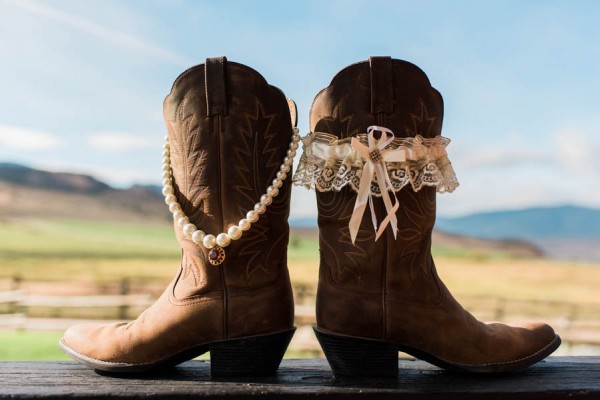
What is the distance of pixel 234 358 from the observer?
167 centimetres

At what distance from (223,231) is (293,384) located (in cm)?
44

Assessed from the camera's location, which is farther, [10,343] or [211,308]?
[10,343]

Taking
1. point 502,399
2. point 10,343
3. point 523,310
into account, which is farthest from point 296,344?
point 502,399

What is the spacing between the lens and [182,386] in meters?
1.57

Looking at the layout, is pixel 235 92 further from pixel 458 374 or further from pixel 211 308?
pixel 458 374

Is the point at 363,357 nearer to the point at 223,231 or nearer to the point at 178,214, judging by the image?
the point at 223,231

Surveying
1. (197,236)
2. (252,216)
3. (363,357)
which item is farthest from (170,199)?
(363,357)

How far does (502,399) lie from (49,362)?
129 cm

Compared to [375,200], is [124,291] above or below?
below

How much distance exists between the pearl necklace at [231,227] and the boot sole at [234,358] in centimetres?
23

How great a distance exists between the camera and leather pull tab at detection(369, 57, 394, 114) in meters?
1.62

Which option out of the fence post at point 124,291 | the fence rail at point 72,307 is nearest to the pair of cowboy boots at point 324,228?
the fence rail at point 72,307

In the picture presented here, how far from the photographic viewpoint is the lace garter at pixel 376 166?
1605 millimetres

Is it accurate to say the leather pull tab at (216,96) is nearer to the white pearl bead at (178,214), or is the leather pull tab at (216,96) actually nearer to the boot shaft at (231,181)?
the boot shaft at (231,181)
